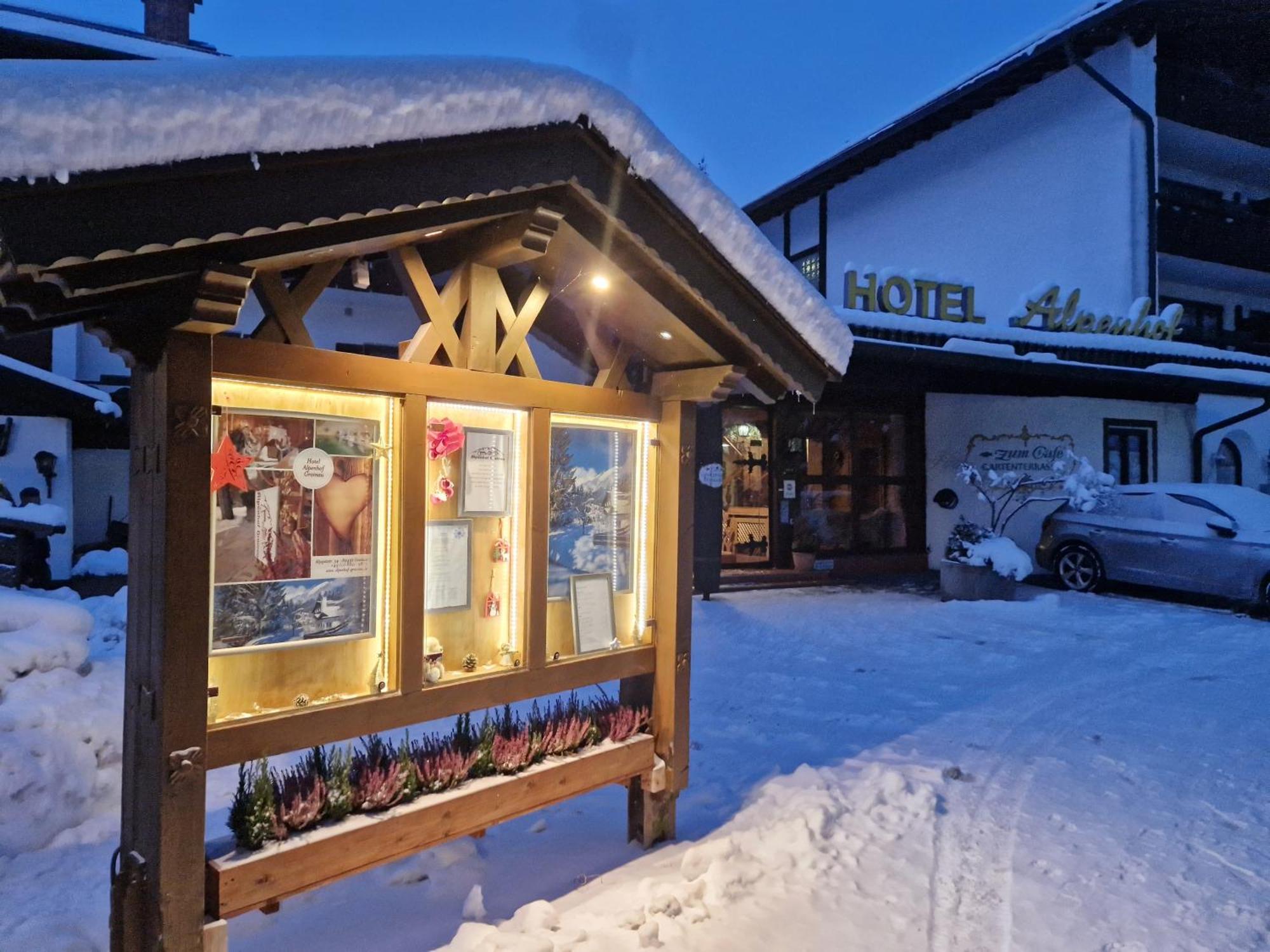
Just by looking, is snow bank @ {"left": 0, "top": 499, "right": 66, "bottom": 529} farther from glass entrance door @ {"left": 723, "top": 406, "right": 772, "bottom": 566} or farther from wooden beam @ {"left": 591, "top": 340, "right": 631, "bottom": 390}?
glass entrance door @ {"left": 723, "top": 406, "right": 772, "bottom": 566}

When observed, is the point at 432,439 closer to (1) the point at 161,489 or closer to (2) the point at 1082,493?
(1) the point at 161,489

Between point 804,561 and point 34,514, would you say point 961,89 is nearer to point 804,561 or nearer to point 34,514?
point 804,561

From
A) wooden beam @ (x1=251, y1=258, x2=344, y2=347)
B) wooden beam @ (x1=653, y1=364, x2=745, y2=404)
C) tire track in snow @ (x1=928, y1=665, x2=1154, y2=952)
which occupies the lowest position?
tire track in snow @ (x1=928, y1=665, x2=1154, y2=952)

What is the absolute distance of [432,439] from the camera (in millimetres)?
3525

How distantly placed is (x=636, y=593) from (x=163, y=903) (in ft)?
8.03

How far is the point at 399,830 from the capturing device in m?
3.11

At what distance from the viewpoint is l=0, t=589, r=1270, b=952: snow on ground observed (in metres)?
3.27

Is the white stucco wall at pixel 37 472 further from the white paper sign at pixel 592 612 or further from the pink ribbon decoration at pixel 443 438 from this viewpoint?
the white paper sign at pixel 592 612

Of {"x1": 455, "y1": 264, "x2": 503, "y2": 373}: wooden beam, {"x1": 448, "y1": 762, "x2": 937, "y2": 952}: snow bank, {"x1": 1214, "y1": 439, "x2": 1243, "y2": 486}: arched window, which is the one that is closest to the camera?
{"x1": 448, "y1": 762, "x2": 937, "y2": 952}: snow bank

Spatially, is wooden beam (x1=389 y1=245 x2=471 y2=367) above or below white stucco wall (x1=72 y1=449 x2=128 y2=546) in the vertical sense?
above

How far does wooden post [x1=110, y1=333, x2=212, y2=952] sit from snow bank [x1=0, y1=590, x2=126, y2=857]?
1924 mm

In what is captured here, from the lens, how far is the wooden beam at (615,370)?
13.5ft

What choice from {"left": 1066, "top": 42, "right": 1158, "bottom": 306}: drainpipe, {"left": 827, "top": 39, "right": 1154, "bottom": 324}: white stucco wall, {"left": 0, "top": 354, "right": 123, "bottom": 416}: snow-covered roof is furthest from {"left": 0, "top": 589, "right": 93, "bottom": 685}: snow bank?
{"left": 1066, "top": 42, "right": 1158, "bottom": 306}: drainpipe

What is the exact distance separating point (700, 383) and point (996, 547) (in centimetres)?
834
